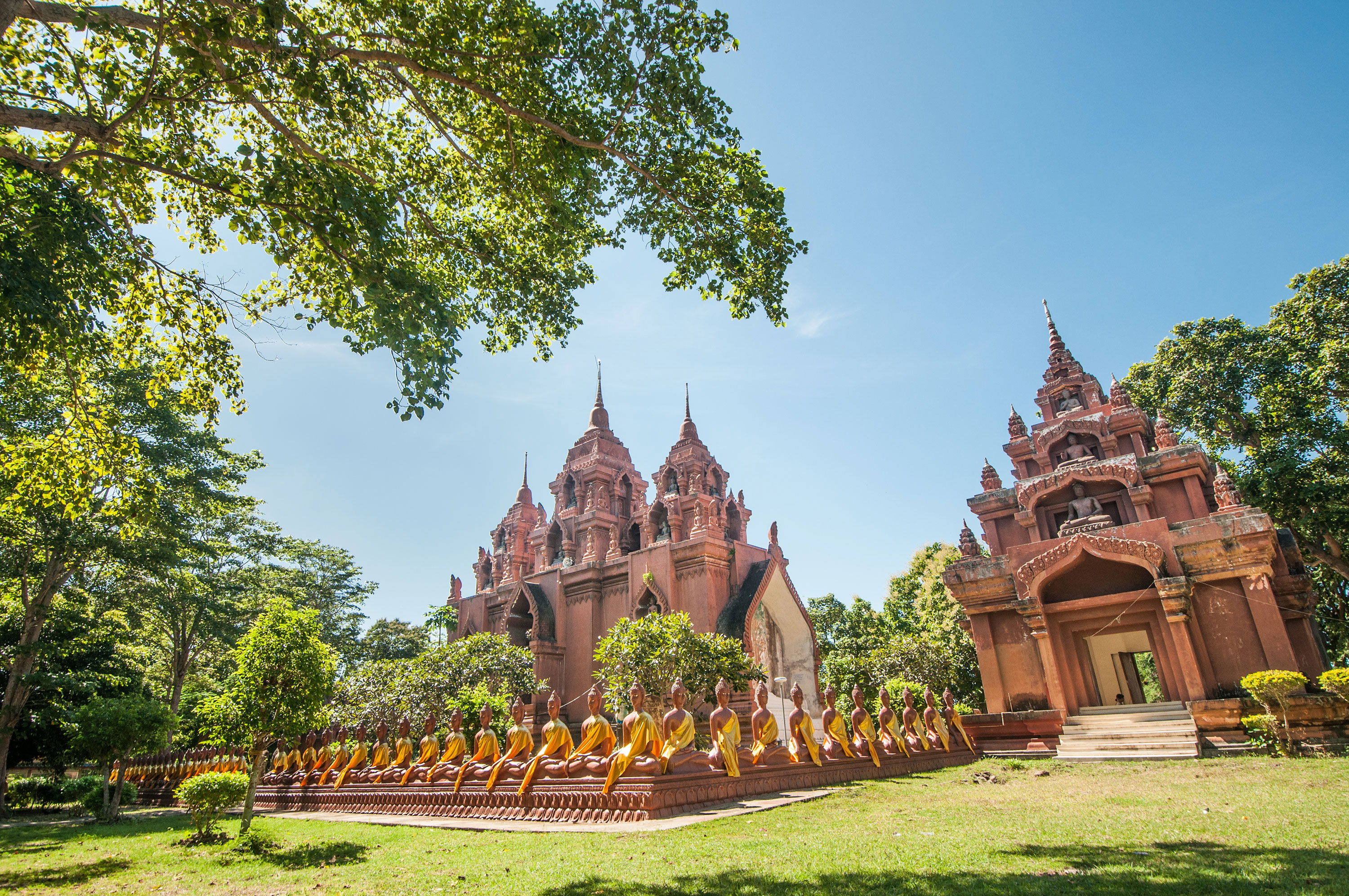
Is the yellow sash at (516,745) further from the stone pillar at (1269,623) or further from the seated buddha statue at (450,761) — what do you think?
the stone pillar at (1269,623)

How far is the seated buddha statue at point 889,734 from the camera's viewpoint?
13.6 metres

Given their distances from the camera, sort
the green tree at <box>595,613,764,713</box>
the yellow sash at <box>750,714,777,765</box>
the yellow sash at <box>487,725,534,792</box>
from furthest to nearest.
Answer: the green tree at <box>595,613,764,713</box>, the yellow sash at <box>750,714,777,765</box>, the yellow sash at <box>487,725,534,792</box>

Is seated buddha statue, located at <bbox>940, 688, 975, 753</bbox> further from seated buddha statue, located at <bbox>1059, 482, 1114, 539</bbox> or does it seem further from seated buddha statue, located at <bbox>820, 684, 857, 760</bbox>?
seated buddha statue, located at <bbox>1059, 482, 1114, 539</bbox>

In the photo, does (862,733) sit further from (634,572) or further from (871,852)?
(634,572)

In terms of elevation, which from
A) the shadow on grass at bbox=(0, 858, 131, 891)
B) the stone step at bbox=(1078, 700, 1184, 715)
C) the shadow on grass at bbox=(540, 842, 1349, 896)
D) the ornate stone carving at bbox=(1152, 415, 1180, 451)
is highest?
the ornate stone carving at bbox=(1152, 415, 1180, 451)

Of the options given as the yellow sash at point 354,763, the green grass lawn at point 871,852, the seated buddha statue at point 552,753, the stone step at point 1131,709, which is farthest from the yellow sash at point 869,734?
the yellow sash at point 354,763

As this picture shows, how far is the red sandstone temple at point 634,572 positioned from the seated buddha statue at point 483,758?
10633mm

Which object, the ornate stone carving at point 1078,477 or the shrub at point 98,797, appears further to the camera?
the ornate stone carving at point 1078,477

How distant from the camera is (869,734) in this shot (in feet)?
44.4

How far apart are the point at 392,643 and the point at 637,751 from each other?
3599cm

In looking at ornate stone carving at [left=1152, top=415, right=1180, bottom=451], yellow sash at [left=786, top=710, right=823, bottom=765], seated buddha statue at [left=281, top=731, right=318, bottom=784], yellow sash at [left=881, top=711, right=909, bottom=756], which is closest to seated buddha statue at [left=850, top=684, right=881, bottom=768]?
yellow sash at [left=881, top=711, right=909, bottom=756]

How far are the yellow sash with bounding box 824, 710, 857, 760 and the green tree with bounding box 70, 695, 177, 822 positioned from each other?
45.6 feet

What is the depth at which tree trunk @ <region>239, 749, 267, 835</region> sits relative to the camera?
9336 millimetres

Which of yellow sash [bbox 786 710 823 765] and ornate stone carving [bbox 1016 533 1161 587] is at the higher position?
ornate stone carving [bbox 1016 533 1161 587]
